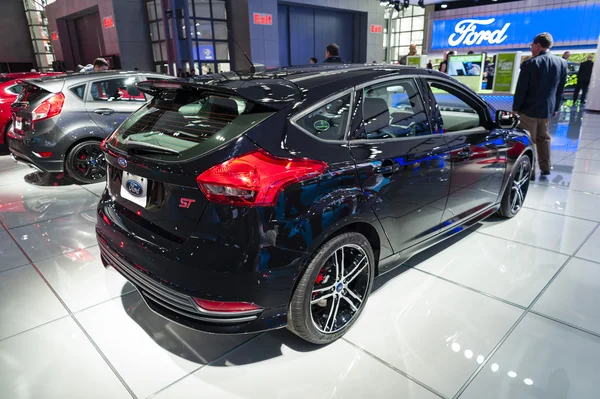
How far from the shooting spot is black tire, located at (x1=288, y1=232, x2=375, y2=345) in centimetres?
185

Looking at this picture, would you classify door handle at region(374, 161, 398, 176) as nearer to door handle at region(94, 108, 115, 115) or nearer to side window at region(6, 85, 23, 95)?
door handle at region(94, 108, 115, 115)

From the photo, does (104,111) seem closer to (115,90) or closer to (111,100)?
(111,100)

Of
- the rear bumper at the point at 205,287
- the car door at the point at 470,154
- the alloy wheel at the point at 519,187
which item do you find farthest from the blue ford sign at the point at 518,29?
the rear bumper at the point at 205,287

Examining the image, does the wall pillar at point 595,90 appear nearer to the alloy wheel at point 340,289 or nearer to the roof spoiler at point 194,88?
the alloy wheel at point 340,289

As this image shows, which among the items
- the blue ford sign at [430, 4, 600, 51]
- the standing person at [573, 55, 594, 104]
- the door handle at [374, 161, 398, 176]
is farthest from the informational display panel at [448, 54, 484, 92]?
the door handle at [374, 161, 398, 176]

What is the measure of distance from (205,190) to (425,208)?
147 centimetres

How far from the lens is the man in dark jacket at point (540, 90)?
471 cm

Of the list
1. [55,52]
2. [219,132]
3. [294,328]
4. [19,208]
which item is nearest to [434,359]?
[294,328]

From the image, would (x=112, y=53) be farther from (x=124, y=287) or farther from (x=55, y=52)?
(x=124, y=287)

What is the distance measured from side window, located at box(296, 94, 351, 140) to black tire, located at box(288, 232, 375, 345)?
0.51m

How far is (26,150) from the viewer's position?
4668mm

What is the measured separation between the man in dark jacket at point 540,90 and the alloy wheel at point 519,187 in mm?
1512

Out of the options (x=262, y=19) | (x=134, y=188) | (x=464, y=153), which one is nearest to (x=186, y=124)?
(x=134, y=188)

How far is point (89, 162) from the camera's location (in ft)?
16.5
